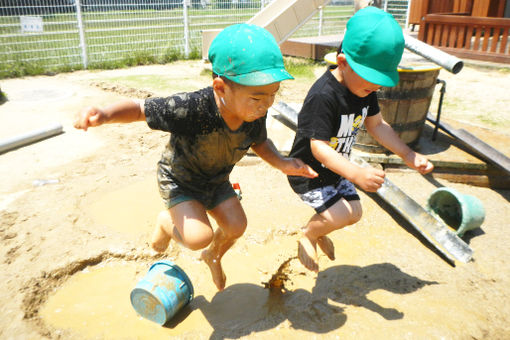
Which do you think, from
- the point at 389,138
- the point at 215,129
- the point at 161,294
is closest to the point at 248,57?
the point at 215,129

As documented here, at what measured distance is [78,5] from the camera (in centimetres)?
908

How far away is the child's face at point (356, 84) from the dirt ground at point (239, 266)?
1.31 m

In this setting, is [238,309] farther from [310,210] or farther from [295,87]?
[295,87]

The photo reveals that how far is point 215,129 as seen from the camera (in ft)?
7.09

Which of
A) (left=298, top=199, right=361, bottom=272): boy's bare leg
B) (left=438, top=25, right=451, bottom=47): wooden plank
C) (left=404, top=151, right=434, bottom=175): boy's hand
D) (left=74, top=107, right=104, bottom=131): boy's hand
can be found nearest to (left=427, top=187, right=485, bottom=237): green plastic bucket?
(left=404, top=151, right=434, bottom=175): boy's hand

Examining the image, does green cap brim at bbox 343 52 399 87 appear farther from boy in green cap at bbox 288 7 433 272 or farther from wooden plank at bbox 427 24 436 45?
wooden plank at bbox 427 24 436 45

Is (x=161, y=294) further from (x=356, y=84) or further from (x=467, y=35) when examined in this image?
(x=467, y=35)

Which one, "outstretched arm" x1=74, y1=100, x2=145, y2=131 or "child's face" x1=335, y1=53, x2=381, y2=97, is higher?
"child's face" x1=335, y1=53, x2=381, y2=97

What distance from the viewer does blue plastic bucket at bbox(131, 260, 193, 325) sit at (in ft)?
7.85

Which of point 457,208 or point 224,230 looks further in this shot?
point 457,208

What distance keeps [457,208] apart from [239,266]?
2160 mm

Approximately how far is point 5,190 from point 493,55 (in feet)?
33.1

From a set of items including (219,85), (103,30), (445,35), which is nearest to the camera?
(219,85)

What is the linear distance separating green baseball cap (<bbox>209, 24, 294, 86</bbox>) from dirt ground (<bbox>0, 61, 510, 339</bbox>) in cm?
145
